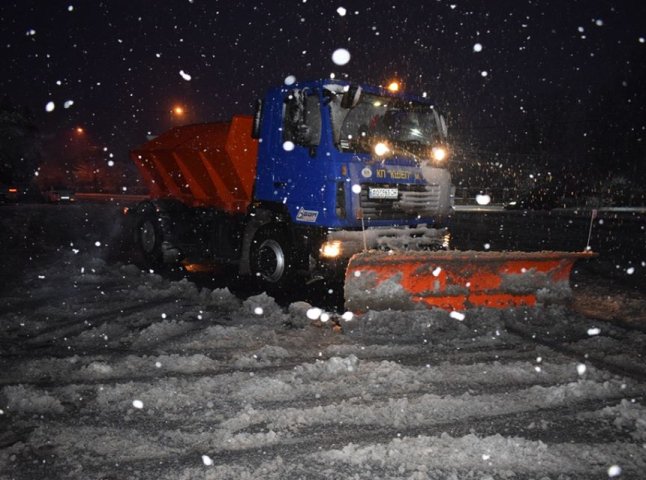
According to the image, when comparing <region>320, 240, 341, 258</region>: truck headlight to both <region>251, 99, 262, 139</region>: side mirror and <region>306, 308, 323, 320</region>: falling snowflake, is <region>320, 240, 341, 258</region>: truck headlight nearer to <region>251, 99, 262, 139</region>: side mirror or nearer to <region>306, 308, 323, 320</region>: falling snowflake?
<region>306, 308, 323, 320</region>: falling snowflake

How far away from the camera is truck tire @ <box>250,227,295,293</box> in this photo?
710 cm

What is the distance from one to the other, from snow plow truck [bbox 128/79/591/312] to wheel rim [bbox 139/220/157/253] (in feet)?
5.13

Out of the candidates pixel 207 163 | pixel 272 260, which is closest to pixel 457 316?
pixel 272 260

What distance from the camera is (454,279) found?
610cm

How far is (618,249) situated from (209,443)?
13374 millimetres

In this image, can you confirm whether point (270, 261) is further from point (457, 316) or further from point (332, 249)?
point (457, 316)

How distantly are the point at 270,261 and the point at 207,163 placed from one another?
2.10 m

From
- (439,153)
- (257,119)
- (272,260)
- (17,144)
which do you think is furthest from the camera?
(17,144)

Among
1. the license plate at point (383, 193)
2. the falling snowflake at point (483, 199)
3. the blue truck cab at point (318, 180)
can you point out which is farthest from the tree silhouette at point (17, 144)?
the license plate at point (383, 193)

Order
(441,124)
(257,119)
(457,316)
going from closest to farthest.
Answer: (457,316) → (257,119) → (441,124)

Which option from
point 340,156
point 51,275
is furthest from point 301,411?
point 51,275

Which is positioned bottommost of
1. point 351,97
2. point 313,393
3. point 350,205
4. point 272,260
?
point 313,393

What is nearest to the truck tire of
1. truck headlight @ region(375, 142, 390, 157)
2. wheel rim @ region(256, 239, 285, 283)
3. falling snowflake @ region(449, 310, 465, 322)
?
wheel rim @ region(256, 239, 285, 283)

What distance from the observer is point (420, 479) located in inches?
Answer: 106
